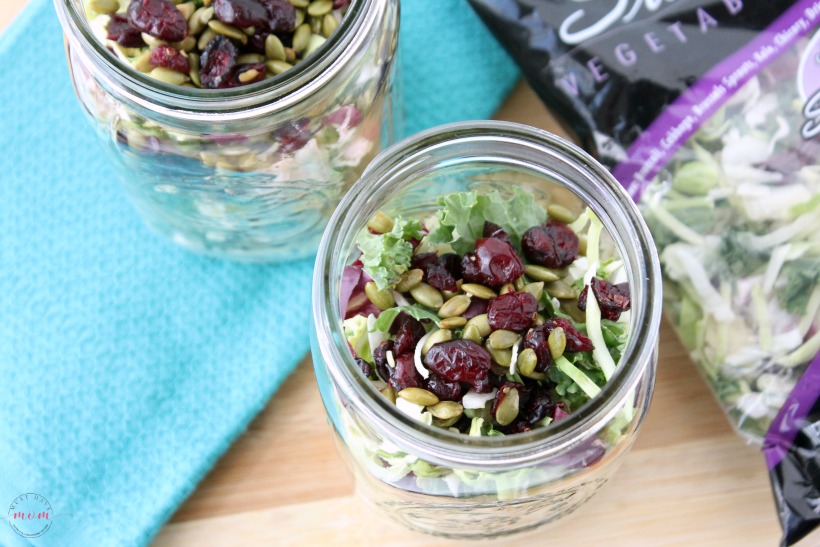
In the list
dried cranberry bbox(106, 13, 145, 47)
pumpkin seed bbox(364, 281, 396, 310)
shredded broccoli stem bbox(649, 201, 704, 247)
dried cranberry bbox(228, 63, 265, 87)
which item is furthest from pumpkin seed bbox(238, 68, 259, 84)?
shredded broccoli stem bbox(649, 201, 704, 247)

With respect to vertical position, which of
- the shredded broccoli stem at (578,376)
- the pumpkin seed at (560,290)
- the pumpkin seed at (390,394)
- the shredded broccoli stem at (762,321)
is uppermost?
the pumpkin seed at (390,394)

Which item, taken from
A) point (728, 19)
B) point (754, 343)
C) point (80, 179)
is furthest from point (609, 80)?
point (80, 179)

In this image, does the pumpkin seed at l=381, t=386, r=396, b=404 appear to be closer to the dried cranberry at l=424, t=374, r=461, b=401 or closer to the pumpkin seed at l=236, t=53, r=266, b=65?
the dried cranberry at l=424, t=374, r=461, b=401

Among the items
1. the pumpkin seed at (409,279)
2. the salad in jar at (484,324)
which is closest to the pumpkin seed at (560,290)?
the salad in jar at (484,324)

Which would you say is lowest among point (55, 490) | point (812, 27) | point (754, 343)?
point (754, 343)

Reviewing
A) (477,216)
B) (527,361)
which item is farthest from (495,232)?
(527,361)

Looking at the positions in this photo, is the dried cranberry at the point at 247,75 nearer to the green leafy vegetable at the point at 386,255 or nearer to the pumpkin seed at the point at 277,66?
the pumpkin seed at the point at 277,66

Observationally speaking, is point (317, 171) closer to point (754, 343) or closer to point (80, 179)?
point (80, 179)
